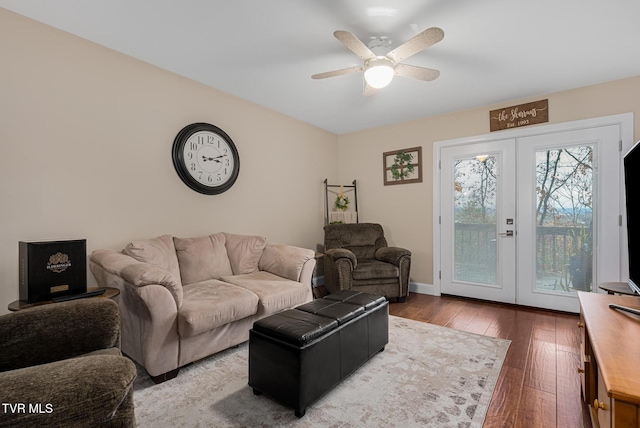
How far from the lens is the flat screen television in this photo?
1.57 meters

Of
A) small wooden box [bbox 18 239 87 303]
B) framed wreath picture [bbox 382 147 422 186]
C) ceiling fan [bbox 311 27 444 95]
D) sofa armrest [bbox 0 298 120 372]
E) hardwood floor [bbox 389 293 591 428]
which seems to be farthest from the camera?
framed wreath picture [bbox 382 147 422 186]

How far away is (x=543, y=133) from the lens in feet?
11.1

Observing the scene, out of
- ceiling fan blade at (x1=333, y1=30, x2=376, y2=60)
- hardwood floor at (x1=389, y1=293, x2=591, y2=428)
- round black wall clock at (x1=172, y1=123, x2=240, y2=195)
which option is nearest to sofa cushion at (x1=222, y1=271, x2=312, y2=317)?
round black wall clock at (x1=172, y1=123, x2=240, y2=195)

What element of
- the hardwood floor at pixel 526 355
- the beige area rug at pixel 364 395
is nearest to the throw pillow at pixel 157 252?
Result: the beige area rug at pixel 364 395

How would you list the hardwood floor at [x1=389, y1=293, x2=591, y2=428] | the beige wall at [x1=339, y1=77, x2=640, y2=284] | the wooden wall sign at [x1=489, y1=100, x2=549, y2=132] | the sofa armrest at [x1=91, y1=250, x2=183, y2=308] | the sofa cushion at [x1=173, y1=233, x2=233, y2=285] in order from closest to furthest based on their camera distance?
the hardwood floor at [x1=389, y1=293, x2=591, y2=428] → the sofa armrest at [x1=91, y1=250, x2=183, y2=308] → the sofa cushion at [x1=173, y1=233, x2=233, y2=285] → the beige wall at [x1=339, y1=77, x2=640, y2=284] → the wooden wall sign at [x1=489, y1=100, x2=549, y2=132]

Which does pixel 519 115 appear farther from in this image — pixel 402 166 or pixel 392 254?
pixel 392 254


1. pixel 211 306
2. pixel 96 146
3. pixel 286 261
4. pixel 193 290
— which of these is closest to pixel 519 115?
pixel 286 261

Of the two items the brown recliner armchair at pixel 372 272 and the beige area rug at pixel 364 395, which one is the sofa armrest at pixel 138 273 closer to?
the beige area rug at pixel 364 395

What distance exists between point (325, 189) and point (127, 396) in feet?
13.5

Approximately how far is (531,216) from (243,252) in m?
3.34

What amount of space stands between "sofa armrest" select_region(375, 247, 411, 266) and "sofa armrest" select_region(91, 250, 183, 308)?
2553 mm

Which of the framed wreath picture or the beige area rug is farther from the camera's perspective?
the framed wreath picture

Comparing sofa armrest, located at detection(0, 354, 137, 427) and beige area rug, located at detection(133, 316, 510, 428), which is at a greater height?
sofa armrest, located at detection(0, 354, 137, 427)

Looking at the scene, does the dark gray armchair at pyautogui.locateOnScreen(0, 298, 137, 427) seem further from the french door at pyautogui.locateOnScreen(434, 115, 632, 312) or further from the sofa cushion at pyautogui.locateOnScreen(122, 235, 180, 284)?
the french door at pyautogui.locateOnScreen(434, 115, 632, 312)
